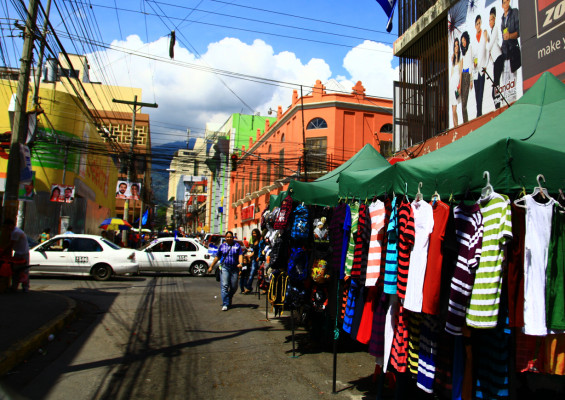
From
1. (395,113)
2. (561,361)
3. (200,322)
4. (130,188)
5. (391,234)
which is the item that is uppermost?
(395,113)

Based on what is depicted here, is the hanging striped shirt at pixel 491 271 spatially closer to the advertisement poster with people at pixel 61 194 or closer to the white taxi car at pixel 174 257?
the white taxi car at pixel 174 257

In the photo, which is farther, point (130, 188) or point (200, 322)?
point (130, 188)

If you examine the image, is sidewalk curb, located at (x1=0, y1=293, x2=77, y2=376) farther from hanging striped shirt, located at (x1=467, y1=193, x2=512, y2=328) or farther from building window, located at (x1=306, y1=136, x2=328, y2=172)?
building window, located at (x1=306, y1=136, x2=328, y2=172)

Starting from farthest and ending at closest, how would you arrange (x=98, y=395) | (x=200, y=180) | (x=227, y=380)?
(x=200, y=180) < (x=227, y=380) < (x=98, y=395)

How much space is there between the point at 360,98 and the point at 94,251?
21766 millimetres

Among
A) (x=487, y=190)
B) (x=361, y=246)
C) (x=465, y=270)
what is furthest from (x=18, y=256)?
(x=487, y=190)

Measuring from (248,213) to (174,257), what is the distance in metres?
24.7

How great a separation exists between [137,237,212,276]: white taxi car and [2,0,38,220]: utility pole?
826 centimetres

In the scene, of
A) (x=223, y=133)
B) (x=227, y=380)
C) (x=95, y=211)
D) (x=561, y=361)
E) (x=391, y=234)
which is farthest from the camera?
(x=223, y=133)

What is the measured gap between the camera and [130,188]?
27.6 metres

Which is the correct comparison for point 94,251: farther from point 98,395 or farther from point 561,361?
point 561,361

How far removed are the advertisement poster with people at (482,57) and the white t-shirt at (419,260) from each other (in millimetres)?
8045

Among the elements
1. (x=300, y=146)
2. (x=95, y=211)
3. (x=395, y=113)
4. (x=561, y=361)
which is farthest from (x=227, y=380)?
(x=95, y=211)

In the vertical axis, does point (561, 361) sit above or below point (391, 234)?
below
